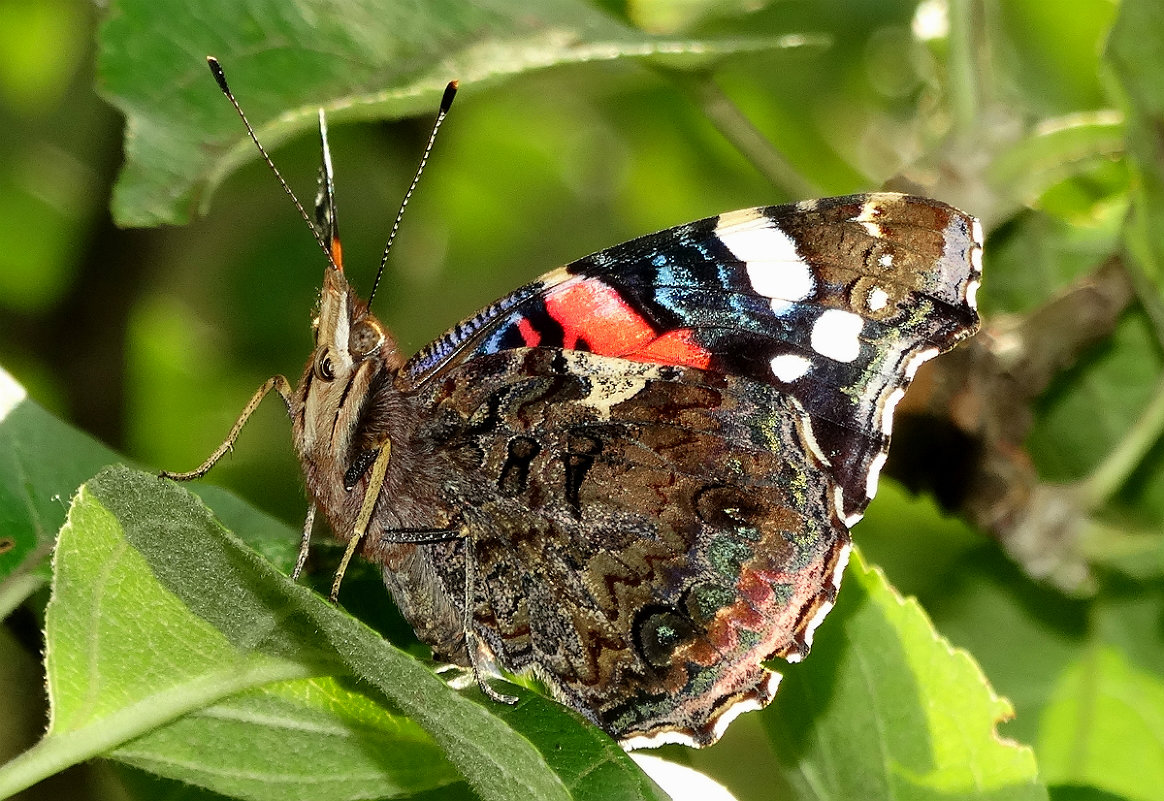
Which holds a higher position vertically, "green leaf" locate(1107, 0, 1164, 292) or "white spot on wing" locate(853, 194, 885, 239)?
"green leaf" locate(1107, 0, 1164, 292)

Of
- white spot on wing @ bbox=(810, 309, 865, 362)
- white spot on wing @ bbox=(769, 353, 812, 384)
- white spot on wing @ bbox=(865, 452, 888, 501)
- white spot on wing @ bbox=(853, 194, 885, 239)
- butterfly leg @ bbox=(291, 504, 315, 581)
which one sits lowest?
butterfly leg @ bbox=(291, 504, 315, 581)

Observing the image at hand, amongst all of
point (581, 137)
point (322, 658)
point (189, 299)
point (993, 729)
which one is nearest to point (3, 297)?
point (189, 299)

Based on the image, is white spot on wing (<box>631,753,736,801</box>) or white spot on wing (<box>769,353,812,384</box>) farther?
white spot on wing (<box>769,353,812,384</box>)

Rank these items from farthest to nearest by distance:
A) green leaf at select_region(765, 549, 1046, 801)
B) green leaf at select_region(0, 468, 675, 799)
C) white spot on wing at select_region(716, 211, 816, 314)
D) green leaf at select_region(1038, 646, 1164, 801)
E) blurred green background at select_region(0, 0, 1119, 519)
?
blurred green background at select_region(0, 0, 1119, 519)
green leaf at select_region(1038, 646, 1164, 801)
white spot on wing at select_region(716, 211, 816, 314)
green leaf at select_region(765, 549, 1046, 801)
green leaf at select_region(0, 468, 675, 799)

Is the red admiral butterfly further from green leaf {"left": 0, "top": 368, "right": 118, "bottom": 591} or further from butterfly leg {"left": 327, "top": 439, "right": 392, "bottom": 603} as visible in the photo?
green leaf {"left": 0, "top": 368, "right": 118, "bottom": 591}

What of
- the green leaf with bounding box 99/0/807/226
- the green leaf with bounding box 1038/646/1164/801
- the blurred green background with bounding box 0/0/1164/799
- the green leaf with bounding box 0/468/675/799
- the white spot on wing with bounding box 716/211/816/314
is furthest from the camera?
the blurred green background with bounding box 0/0/1164/799

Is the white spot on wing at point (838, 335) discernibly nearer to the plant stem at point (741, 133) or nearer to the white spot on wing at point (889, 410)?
the white spot on wing at point (889, 410)

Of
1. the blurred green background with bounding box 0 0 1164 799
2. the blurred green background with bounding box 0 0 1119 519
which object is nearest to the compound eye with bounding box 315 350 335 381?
the blurred green background with bounding box 0 0 1164 799
